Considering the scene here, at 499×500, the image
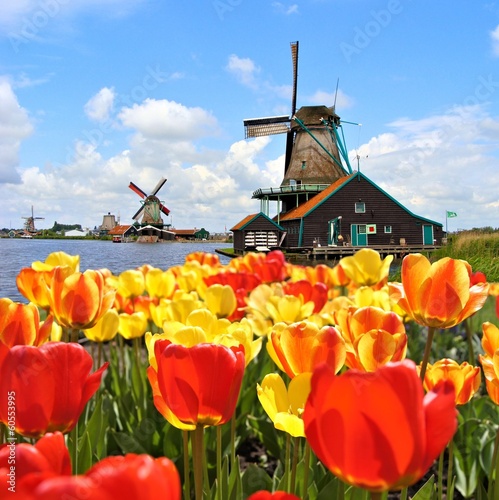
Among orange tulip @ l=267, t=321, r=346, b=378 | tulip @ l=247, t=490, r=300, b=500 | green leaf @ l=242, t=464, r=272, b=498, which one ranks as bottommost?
green leaf @ l=242, t=464, r=272, b=498

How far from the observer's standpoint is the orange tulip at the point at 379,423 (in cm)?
53

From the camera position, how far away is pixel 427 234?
94.2 ft

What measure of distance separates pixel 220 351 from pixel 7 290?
378 cm

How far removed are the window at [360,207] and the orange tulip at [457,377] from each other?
87.2 feet

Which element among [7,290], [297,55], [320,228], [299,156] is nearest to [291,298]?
[7,290]

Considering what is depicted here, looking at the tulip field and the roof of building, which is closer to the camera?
the tulip field

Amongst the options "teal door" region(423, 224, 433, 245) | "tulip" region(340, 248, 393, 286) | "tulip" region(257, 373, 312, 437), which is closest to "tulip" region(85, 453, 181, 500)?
"tulip" region(257, 373, 312, 437)

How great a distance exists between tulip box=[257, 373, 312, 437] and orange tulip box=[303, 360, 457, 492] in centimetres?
37

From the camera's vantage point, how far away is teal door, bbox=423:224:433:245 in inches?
1128

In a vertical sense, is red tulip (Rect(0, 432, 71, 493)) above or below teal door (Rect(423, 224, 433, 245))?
below

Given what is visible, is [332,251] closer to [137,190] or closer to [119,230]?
[137,190]

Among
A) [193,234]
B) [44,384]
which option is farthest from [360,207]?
[193,234]

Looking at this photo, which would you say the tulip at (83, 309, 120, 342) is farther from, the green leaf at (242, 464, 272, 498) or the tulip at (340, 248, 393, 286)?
the tulip at (340, 248, 393, 286)

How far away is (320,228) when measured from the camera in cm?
2675
